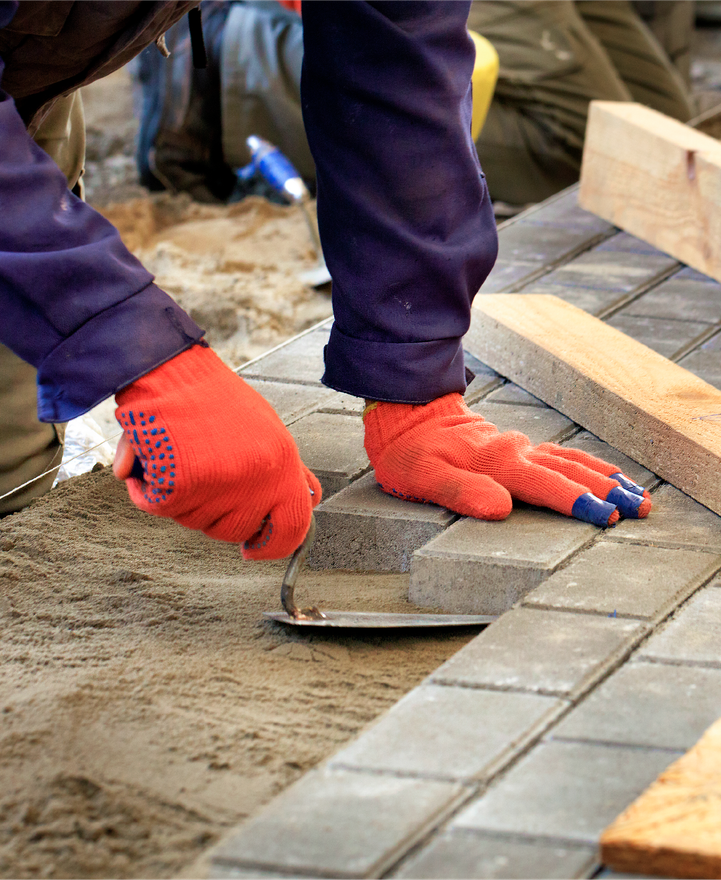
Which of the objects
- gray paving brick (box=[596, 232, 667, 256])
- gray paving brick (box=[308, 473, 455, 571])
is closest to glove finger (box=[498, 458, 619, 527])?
gray paving brick (box=[308, 473, 455, 571])

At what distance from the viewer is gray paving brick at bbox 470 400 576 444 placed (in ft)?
8.82

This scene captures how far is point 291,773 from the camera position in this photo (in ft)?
5.27

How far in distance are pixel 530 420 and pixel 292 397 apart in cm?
67

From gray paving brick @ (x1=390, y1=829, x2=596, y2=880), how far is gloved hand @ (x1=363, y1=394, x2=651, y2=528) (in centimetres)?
96

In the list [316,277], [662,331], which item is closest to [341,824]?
[662,331]

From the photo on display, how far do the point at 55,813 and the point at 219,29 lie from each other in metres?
5.25

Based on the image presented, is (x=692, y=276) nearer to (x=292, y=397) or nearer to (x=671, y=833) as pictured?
(x=292, y=397)

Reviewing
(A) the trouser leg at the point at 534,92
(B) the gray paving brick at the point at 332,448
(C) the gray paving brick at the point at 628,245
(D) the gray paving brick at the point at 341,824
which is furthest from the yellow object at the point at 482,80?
(D) the gray paving brick at the point at 341,824

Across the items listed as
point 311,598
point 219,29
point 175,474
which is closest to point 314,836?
point 175,474

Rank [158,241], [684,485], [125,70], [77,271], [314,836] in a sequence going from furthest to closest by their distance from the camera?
[125,70] < [158,241] < [684,485] < [77,271] < [314,836]

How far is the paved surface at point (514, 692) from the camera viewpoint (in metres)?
1.35

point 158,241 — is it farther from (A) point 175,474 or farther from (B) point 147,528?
(A) point 175,474

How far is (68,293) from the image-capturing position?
1729 mm

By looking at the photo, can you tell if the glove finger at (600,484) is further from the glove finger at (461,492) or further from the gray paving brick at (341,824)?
the gray paving brick at (341,824)
